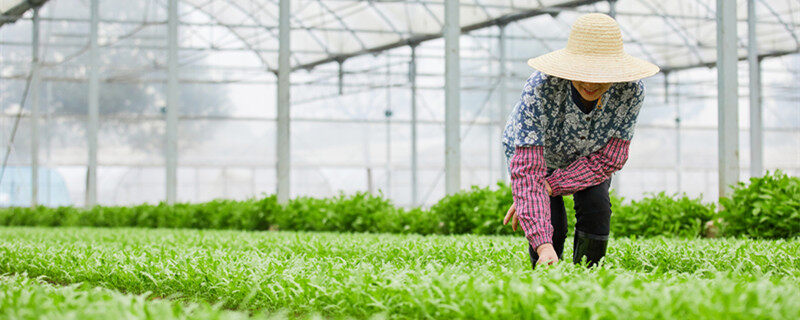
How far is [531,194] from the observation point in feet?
10.4

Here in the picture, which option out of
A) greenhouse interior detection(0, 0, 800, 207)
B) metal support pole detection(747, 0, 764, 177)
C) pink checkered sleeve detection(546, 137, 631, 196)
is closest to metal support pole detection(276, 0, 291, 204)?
metal support pole detection(747, 0, 764, 177)

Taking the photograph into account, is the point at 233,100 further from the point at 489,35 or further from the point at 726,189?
the point at 726,189

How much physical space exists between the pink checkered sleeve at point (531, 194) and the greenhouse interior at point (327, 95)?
19116mm

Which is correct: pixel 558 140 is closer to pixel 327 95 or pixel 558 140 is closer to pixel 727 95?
→ pixel 727 95

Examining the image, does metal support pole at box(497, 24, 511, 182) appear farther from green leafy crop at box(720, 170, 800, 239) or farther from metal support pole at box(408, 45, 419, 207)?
green leafy crop at box(720, 170, 800, 239)

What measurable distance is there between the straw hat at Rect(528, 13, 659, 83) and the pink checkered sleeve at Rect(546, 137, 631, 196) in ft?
1.41

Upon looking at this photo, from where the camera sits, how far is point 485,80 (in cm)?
2522

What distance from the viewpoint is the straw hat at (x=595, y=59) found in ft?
9.78

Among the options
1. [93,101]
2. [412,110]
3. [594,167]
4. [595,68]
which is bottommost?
[594,167]

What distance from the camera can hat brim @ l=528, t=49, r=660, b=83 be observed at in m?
2.97

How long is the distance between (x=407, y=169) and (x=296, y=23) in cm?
595

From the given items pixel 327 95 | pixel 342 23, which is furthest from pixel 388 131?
pixel 342 23

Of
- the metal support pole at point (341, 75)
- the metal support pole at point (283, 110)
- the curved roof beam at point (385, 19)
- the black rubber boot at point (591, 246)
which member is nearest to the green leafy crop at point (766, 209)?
the black rubber boot at point (591, 246)

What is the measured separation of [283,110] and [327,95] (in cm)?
1513
